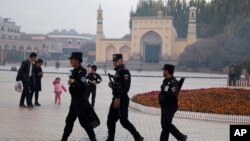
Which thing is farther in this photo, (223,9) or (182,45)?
(182,45)

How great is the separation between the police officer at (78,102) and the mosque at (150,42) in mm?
65255

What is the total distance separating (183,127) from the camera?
1034 centimetres

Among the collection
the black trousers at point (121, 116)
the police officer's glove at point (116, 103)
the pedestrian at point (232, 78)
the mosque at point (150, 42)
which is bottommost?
the pedestrian at point (232, 78)

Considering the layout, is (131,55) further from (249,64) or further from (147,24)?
(249,64)

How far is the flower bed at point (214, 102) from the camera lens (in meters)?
11.9

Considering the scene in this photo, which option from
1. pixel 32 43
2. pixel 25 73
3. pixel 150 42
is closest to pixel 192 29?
pixel 150 42

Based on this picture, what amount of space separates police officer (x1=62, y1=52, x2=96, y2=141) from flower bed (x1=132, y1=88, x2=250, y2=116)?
539 centimetres

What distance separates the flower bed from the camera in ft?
39.1

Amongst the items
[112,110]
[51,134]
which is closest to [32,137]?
[51,134]

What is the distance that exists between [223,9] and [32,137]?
36599mm

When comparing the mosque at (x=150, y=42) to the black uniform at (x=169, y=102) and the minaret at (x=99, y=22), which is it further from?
the black uniform at (x=169, y=102)

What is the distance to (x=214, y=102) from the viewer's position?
12852 mm

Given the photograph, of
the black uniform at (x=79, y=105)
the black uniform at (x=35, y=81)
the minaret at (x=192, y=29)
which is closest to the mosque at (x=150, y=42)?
Result: the minaret at (x=192, y=29)

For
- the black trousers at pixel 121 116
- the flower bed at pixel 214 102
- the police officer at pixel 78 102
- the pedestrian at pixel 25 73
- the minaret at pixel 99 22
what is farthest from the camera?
the minaret at pixel 99 22
